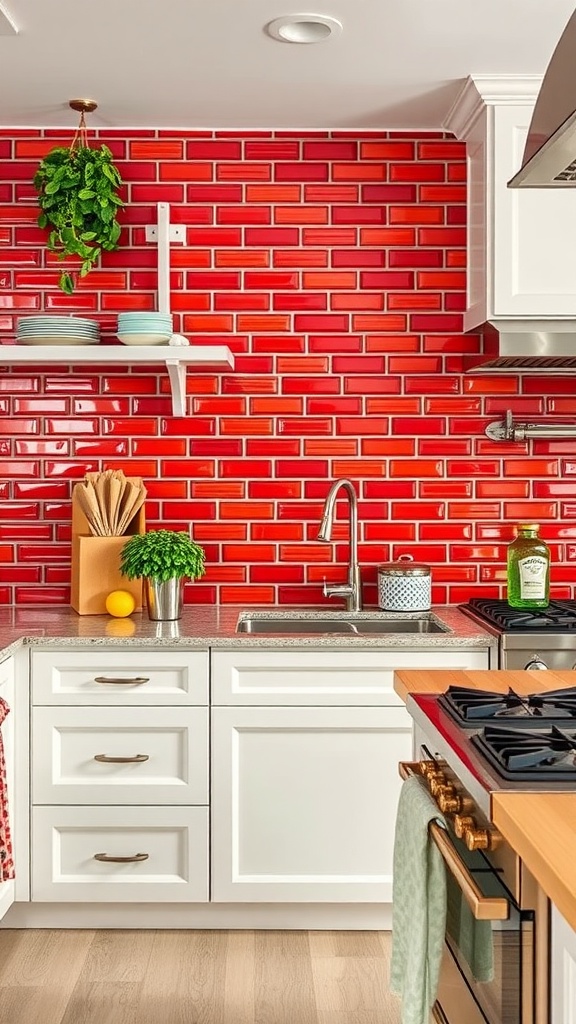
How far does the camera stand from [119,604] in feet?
10.8

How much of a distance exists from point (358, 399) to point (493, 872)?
2295 millimetres

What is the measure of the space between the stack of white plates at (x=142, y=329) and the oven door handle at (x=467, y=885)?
2.00 m

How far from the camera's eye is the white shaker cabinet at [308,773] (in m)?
3.00

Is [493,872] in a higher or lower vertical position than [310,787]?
higher

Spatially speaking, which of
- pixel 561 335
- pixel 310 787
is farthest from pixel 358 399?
pixel 310 787

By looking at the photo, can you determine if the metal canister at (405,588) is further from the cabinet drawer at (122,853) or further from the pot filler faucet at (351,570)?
the cabinet drawer at (122,853)

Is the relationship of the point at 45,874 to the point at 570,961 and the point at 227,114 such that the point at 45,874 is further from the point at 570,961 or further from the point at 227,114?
the point at 227,114

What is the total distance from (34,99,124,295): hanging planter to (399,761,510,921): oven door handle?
2.39 m

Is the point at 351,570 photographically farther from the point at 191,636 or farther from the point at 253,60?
the point at 253,60

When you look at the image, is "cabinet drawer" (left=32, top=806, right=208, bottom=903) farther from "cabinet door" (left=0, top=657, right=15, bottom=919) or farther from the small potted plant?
the small potted plant

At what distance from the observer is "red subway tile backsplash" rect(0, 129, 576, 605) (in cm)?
355

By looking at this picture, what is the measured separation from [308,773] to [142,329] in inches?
55.5

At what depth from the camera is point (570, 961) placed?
1171 millimetres

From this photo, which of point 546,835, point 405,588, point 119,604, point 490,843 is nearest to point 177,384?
point 119,604
